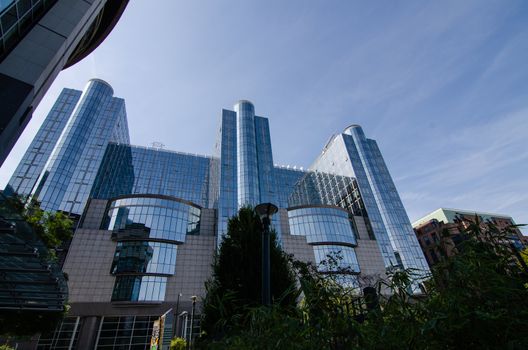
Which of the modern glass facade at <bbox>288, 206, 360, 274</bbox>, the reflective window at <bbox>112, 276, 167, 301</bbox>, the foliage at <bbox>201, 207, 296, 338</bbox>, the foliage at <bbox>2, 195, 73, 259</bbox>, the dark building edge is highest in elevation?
the dark building edge

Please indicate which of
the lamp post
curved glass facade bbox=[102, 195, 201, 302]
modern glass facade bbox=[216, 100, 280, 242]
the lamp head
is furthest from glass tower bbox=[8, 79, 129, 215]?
the lamp post

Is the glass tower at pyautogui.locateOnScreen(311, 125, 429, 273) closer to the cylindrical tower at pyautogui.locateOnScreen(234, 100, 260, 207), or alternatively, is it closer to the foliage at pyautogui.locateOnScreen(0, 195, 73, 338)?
the cylindrical tower at pyautogui.locateOnScreen(234, 100, 260, 207)

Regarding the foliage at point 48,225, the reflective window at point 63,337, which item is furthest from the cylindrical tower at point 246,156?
the foliage at point 48,225

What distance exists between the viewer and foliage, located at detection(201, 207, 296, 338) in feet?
29.5

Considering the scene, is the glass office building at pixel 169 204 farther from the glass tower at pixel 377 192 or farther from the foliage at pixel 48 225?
the foliage at pixel 48 225

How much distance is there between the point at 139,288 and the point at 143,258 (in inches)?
152

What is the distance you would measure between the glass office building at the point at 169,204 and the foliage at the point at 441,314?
11.5 meters

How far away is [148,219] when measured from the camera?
37.4 m

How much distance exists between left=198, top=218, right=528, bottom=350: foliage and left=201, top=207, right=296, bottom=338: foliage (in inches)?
231

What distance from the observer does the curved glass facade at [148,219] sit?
3650cm

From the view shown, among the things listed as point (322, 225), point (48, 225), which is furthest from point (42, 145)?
point (322, 225)

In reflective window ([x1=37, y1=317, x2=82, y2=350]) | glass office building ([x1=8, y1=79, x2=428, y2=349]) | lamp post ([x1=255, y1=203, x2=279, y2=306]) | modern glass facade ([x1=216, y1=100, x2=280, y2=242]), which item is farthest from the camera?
modern glass facade ([x1=216, y1=100, x2=280, y2=242])

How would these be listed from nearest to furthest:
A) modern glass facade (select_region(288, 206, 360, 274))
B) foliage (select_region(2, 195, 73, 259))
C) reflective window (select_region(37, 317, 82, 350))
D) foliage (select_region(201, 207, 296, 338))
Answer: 1. foliage (select_region(201, 207, 296, 338))
2. foliage (select_region(2, 195, 73, 259))
3. reflective window (select_region(37, 317, 82, 350))
4. modern glass facade (select_region(288, 206, 360, 274))

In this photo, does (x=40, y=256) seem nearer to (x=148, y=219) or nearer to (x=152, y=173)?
(x=148, y=219)
